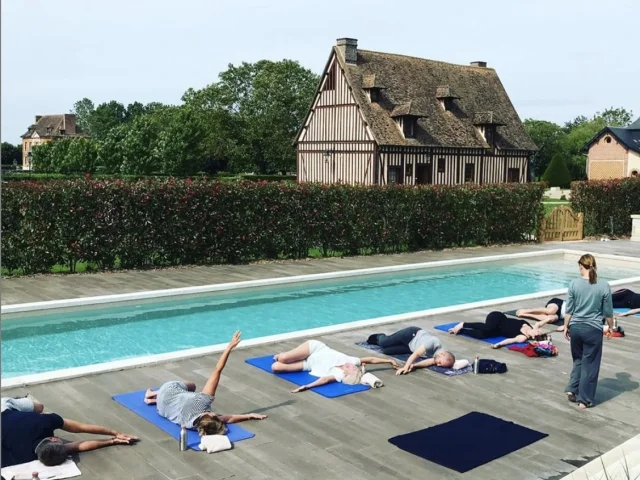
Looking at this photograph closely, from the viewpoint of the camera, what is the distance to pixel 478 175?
39562 mm

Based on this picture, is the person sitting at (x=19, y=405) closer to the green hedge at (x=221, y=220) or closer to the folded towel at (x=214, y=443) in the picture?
the folded towel at (x=214, y=443)

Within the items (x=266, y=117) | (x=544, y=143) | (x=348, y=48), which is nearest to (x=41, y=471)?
(x=348, y=48)

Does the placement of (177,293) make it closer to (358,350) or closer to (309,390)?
(358,350)

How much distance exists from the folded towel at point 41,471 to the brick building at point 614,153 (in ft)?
190

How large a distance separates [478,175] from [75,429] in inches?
1421

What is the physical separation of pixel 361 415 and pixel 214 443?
166cm

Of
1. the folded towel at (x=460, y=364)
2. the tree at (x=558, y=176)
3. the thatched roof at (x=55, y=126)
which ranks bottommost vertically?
the folded towel at (x=460, y=364)

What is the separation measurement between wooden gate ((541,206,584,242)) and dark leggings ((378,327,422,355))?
16.5 meters

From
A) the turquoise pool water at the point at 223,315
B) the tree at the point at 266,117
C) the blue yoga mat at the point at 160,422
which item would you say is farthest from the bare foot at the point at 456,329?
the tree at the point at 266,117

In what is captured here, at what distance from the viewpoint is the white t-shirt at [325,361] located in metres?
7.86

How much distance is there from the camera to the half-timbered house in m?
35.8

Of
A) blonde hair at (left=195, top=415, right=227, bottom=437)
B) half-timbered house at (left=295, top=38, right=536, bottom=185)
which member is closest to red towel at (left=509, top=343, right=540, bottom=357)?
blonde hair at (left=195, top=415, right=227, bottom=437)

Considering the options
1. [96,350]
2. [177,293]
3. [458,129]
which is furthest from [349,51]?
[96,350]

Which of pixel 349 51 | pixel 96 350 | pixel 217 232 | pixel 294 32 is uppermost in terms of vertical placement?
pixel 349 51
